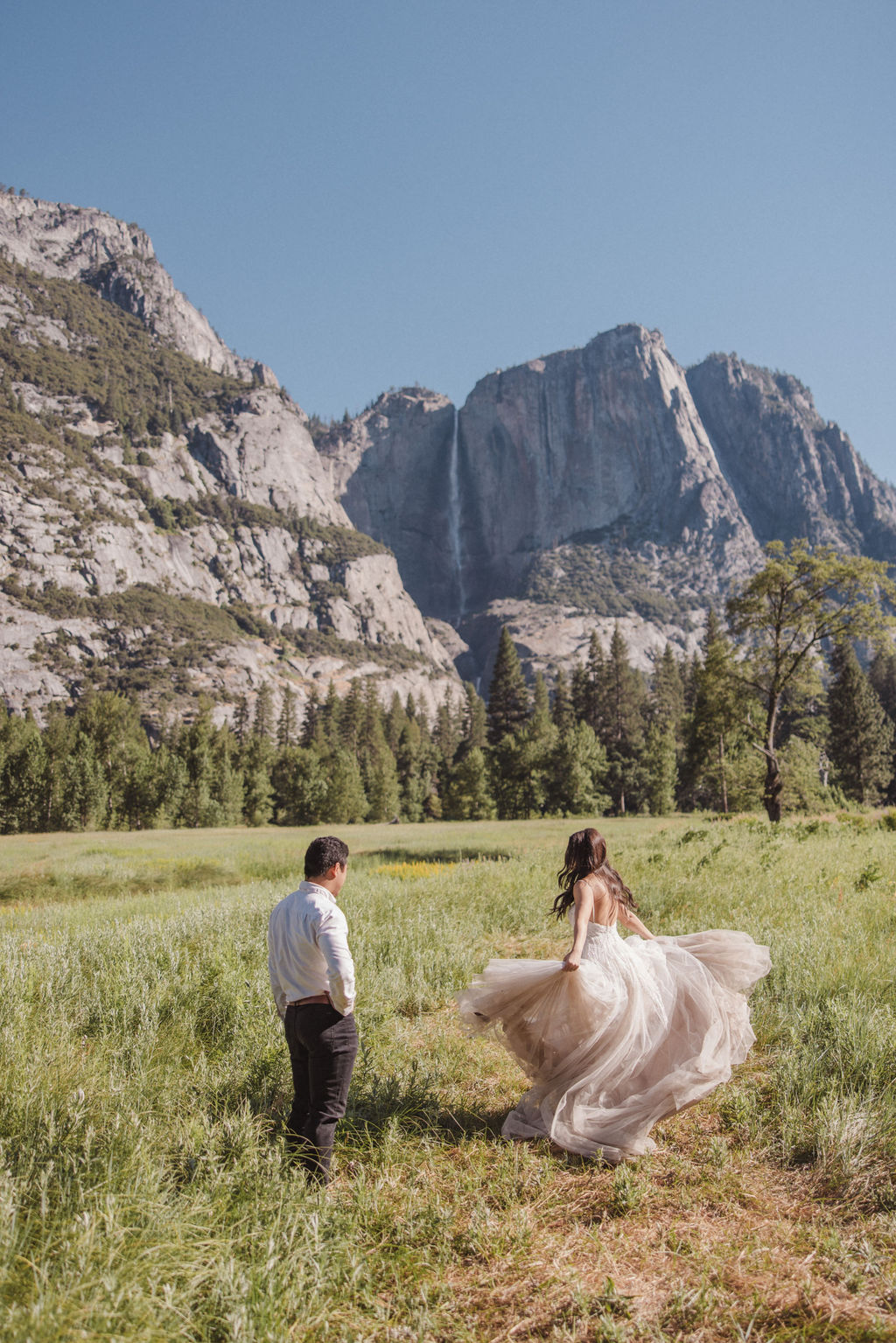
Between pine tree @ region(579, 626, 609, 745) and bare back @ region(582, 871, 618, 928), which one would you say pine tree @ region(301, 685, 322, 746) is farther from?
bare back @ region(582, 871, 618, 928)

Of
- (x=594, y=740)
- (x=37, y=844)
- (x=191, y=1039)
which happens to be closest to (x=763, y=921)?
(x=191, y=1039)

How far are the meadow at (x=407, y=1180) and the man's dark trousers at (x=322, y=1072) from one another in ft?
0.71

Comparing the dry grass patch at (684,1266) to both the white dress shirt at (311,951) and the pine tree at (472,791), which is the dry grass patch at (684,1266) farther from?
the pine tree at (472,791)

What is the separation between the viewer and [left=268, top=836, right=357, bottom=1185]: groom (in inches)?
165

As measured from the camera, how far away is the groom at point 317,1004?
418cm

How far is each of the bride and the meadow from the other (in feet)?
0.91

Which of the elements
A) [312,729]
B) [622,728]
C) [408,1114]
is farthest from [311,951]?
[312,729]

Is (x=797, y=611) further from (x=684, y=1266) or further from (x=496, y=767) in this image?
(x=496, y=767)

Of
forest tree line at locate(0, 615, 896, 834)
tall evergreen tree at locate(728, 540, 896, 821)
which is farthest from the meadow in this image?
forest tree line at locate(0, 615, 896, 834)

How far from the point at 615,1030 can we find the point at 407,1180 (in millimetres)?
1659

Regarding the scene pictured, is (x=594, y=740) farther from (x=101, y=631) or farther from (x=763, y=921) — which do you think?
(x=101, y=631)

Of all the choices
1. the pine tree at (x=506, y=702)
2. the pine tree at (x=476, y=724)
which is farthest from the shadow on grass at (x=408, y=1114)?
the pine tree at (x=476, y=724)

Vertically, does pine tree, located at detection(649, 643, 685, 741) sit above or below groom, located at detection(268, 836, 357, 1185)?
above

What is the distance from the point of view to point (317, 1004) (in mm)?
4277
